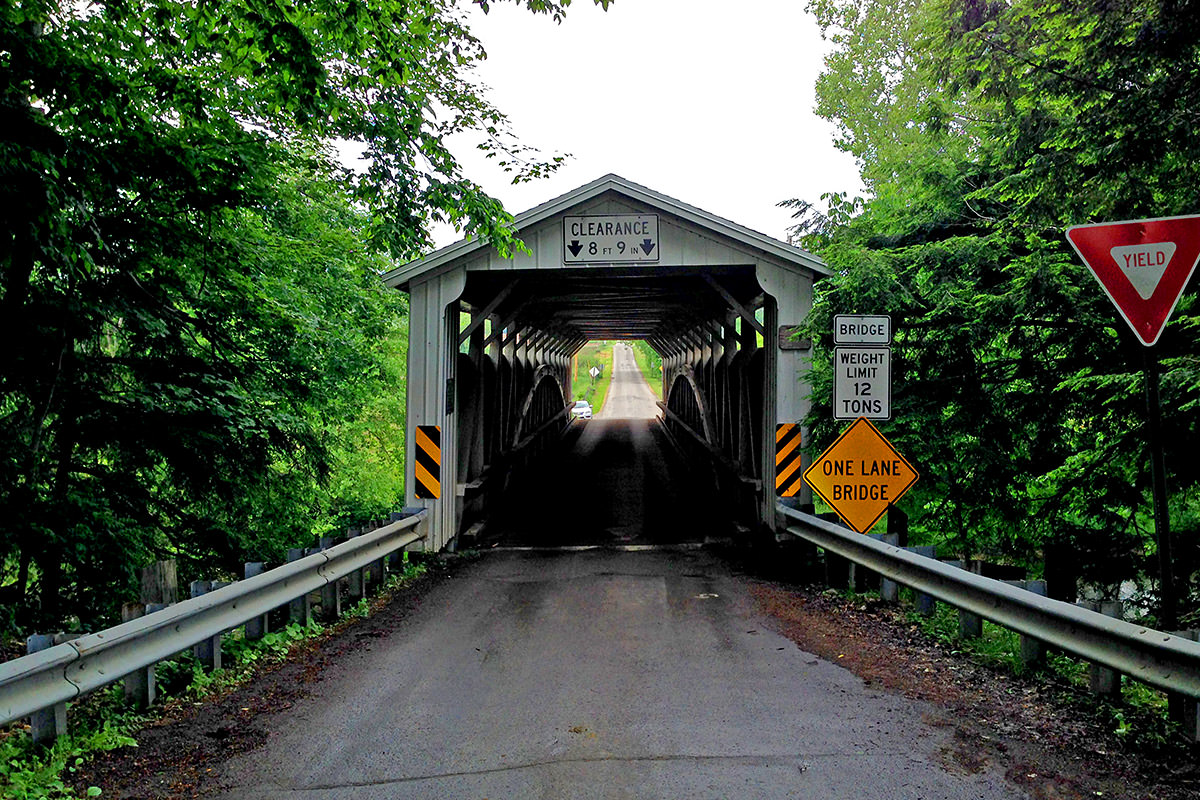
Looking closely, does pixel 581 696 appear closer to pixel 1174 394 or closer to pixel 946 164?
pixel 1174 394

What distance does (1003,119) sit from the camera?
7812mm

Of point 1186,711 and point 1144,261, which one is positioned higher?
point 1144,261

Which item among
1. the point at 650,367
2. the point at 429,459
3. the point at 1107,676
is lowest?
the point at 1107,676

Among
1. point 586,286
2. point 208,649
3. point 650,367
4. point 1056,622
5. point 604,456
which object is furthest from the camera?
point 650,367

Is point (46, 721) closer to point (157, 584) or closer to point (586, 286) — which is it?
point (157, 584)

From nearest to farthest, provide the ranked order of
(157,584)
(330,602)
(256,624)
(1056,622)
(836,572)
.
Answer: (1056,622)
(157,584)
(256,624)
(330,602)
(836,572)

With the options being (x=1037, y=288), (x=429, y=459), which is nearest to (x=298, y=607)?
(x=429, y=459)

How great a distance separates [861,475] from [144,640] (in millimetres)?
5525

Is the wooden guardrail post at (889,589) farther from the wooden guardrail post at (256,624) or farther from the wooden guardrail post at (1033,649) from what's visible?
the wooden guardrail post at (256,624)

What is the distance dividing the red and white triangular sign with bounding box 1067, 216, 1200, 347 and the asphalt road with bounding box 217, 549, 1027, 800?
2221mm

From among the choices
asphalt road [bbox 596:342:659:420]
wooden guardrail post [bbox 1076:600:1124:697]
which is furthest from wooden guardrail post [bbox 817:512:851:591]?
asphalt road [bbox 596:342:659:420]

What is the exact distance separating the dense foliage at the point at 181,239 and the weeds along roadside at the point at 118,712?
2.46 metres

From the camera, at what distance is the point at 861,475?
7.92 metres

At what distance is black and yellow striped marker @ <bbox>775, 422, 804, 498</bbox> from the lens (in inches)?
423
